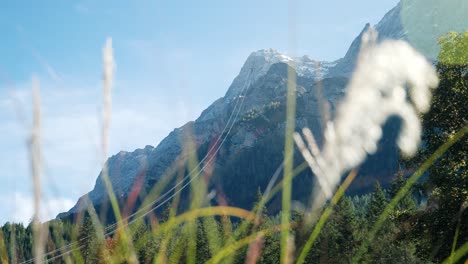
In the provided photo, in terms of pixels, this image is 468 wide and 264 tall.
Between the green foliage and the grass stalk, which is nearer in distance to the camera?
the grass stalk

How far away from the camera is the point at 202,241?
63.7m

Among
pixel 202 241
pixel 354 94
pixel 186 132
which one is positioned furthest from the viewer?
pixel 202 241

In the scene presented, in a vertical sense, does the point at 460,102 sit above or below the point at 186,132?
below

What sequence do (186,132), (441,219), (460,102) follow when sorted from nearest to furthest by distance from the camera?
(186,132)
(441,219)
(460,102)

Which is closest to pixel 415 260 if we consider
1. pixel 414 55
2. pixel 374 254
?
pixel 374 254

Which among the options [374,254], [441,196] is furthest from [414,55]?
[374,254]

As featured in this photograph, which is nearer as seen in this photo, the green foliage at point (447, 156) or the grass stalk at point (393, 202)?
the grass stalk at point (393, 202)

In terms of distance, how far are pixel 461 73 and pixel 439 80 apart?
75cm

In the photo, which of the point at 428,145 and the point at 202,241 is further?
the point at 202,241

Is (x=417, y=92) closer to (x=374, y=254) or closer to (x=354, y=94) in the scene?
(x=354, y=94)

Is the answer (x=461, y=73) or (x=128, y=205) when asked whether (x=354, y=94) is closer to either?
(x=128, y=205)

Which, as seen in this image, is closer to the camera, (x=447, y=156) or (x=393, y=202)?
(x=393, y=202)

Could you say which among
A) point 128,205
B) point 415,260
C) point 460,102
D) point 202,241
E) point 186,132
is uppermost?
point 186,132

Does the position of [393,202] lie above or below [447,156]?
above
